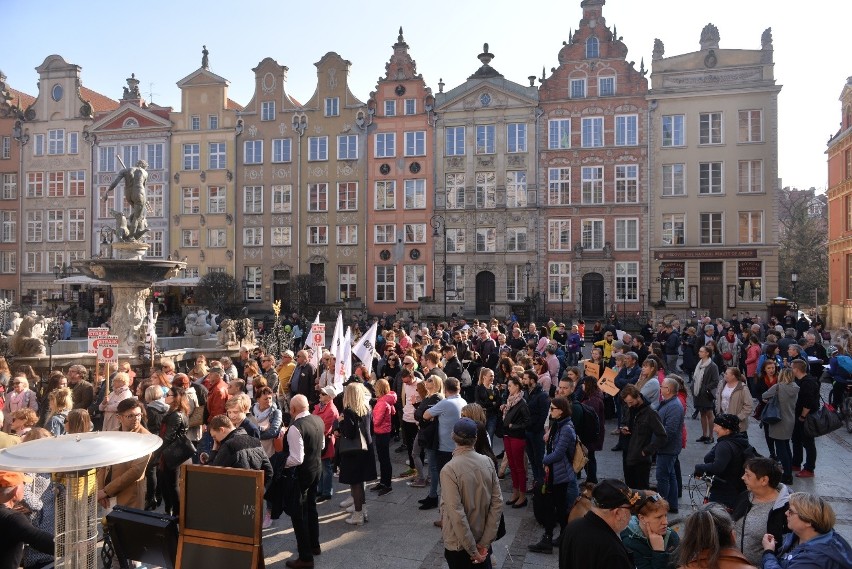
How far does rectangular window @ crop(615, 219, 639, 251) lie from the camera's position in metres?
37.6

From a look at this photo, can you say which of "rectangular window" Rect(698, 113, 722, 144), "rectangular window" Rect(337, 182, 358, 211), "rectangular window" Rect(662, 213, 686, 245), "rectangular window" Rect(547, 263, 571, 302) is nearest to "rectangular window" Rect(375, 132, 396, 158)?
"rectangular window" Rect(337, 182, 358, 211)

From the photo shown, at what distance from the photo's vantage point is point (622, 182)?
37.8 meters

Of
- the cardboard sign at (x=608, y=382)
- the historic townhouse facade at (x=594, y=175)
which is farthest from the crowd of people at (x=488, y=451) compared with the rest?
the historic townhouse facade at (x=594, y=175)

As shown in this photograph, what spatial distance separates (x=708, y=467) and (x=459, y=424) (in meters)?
2.74

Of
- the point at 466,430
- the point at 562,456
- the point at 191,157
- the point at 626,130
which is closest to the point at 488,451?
the point at 562,456

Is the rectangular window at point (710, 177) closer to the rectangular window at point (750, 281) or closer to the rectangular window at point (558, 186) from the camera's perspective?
the rectangular window at point (750, 281)

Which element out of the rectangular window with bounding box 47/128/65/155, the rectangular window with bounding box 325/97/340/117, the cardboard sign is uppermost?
the rectangular window with bounding box 325/97/340/117

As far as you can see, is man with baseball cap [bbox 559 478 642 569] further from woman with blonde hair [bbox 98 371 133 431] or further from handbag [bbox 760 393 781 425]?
woman with blonde hair [bbox 98 371 133 431]

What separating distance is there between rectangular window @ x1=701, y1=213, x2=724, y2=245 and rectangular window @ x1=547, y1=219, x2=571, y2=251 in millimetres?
7549

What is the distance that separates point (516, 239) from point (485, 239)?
1.90m

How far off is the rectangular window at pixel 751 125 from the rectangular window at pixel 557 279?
1210 centimetres

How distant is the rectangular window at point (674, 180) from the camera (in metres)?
37.2

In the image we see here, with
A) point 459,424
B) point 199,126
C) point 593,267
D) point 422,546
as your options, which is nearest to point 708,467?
point 459,424

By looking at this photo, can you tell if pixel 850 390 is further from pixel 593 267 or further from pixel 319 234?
pixel 319 234
